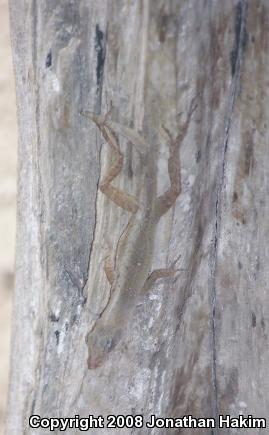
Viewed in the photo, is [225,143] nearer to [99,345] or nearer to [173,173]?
[173,173]

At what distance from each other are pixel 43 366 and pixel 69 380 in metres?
0.09

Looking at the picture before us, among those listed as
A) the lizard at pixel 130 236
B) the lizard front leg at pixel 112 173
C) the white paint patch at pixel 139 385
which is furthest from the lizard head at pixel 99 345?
the lizard front leg at pixel 112 173

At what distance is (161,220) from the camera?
5.33 ft

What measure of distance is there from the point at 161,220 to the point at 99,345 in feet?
1.37

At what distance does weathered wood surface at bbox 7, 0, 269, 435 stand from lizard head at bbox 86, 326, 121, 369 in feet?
0.13

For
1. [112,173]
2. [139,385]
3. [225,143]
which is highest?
[225,143]

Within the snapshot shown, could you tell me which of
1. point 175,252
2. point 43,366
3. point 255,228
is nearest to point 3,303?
point 43,366

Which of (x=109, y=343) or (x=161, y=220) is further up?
(x=161, y=220)

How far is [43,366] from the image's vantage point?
1.56 m

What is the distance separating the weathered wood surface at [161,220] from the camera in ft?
4.68

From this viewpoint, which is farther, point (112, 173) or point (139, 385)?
point (139, 385)

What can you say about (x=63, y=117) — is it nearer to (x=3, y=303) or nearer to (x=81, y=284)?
(x=81, y=284)

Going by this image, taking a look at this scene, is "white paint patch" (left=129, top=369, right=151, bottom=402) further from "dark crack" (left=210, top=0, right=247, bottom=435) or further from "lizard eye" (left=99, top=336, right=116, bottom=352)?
"dark crack" (left=210, top=0, right=247, bottom=435)

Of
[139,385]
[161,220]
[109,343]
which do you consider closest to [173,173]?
[161,220]
